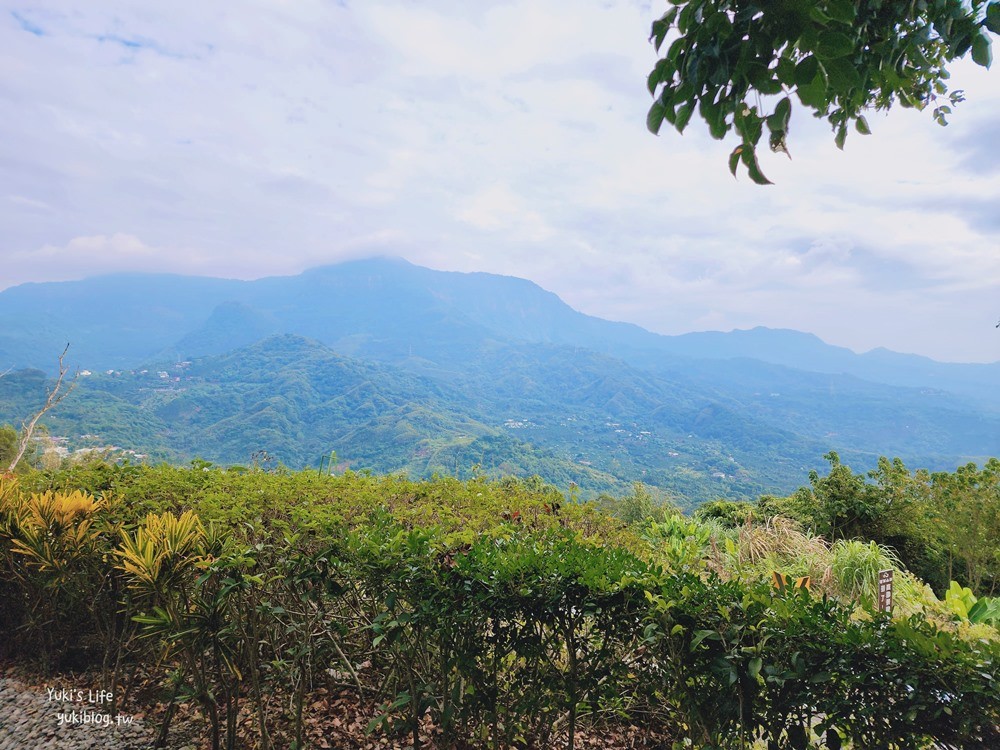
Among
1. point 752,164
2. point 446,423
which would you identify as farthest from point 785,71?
point 446,423

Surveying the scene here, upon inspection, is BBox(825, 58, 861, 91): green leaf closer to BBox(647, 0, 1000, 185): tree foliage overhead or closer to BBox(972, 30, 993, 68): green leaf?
BBox(647, 0, 1000, 185): tree foliage overhead

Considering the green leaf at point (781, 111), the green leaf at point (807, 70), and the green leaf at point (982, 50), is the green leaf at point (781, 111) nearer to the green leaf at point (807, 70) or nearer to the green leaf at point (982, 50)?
the green leaf at point (807, 70)

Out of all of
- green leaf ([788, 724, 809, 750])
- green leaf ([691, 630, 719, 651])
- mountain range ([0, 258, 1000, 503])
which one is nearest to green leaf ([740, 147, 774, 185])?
green leaf ([691, 630, 719, 651])

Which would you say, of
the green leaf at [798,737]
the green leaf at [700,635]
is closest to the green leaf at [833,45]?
the green leaf at [700,635]

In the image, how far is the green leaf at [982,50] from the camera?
4.34 feet

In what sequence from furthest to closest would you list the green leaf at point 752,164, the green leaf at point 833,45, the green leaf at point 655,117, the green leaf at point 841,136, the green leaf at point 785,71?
the green leaf at point 841,136 → the green leaf at point 655,117 → the green leaf at point 752,164 → the green leaf at point 785,71 → the green leaf at point 833,45

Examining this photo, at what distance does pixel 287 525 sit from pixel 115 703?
160 centimetres

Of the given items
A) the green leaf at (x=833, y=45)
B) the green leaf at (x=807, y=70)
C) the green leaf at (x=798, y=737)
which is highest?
the green leaf at (x=833, y=45)

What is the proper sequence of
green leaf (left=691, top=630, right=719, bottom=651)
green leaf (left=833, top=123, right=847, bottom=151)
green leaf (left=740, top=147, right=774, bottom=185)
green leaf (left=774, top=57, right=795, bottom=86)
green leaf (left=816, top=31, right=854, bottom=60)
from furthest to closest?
1. green leaf (left=691, top=630, right=719, bottom=651)
2. green leaf (left=833, top=123, right=847, bottom=151)
3. green leaf (left=740, top=147, right=774, bottom=185)
4. green leaf (left=774, top=57, right=795, bottom=86)
5. green leaf (left=816, top=31, right=854, bottom=60)

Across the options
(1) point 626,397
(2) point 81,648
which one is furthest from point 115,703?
(1) point 626,397

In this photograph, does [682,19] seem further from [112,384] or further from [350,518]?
[112,384]

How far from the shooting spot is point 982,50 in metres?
1.33

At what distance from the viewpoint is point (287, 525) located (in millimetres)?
2639

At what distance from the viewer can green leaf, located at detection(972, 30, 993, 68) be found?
1324 millimetres
